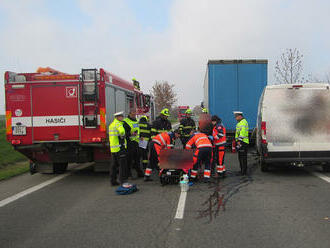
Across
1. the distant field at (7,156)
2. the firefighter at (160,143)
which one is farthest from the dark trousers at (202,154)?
the distant field at (7,156)

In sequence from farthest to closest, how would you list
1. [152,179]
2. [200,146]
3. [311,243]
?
[152,179] < [200,146] < [311,243]

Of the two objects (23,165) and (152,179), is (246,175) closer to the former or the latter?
(152,179)

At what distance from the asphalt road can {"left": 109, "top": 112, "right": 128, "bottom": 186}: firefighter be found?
44 cm

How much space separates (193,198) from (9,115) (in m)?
5.01

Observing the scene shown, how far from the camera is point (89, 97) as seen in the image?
7.88 meters

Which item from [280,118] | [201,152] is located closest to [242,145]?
[280,118]

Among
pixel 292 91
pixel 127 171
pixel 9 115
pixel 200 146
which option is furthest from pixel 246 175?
pixel 9 115

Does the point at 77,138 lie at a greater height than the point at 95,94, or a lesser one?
lesser

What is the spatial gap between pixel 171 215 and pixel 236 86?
30.3ft

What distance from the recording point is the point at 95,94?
7.85 m

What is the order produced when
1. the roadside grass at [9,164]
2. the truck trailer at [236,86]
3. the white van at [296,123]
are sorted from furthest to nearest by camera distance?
the truck trailer at [236,86], the roadside grass at [9,164], the white van at [296,123]

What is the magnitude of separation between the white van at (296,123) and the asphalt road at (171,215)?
2.11 feet

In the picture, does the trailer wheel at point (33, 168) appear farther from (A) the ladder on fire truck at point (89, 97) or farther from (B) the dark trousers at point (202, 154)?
(B) the dark trousers at point (202, 154)

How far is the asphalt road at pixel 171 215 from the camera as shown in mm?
4176
